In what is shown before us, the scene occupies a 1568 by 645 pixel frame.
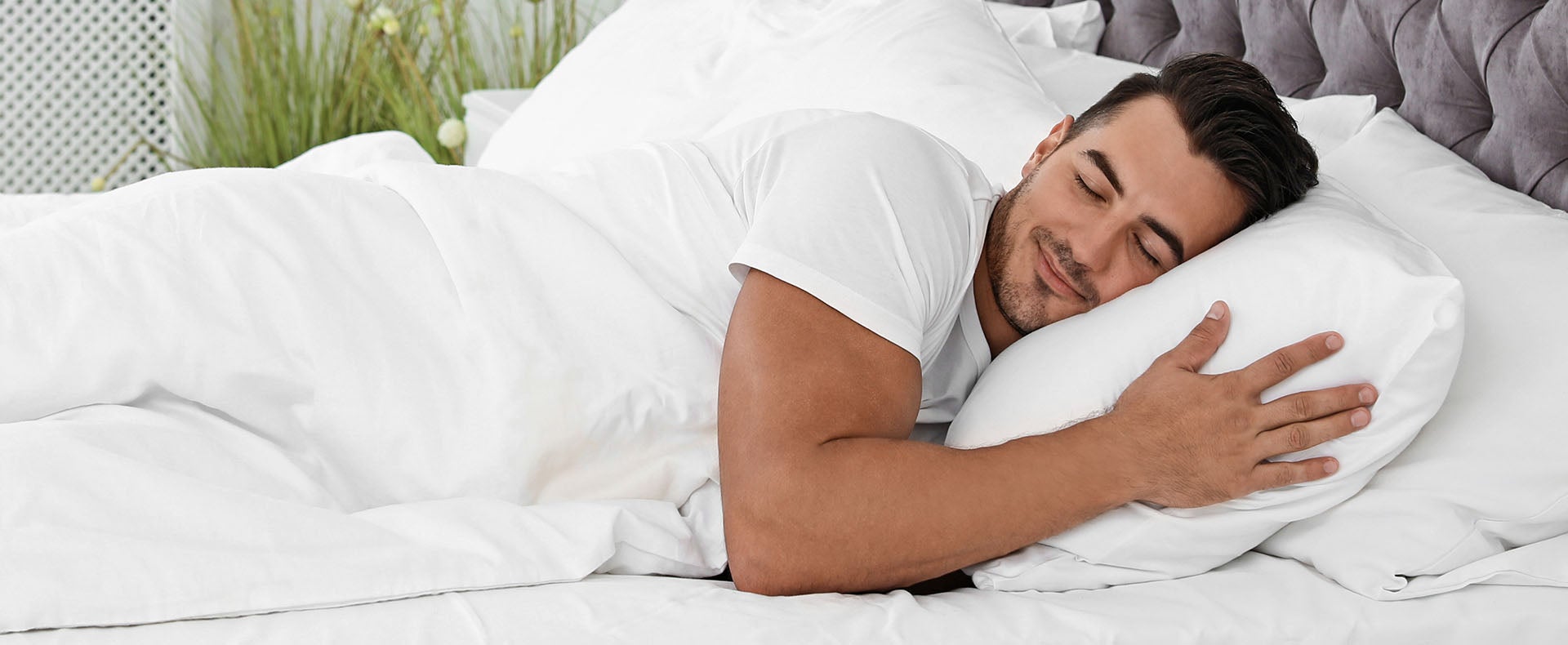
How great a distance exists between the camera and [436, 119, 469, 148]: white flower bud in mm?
2539

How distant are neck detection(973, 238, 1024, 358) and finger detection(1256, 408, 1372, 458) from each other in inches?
13.4

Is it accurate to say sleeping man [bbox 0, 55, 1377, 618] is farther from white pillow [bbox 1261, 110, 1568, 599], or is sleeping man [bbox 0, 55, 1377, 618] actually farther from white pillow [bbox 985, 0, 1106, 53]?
white pillow [bbox 985, 0, 1106, 53]

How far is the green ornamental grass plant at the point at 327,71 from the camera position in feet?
11.0

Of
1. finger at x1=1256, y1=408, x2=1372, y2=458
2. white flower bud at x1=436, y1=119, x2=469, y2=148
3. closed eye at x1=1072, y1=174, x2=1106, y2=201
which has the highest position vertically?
closed eye at x1=1072, y1=174, x2=1106, y2=201

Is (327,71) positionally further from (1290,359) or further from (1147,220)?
(1290,359)

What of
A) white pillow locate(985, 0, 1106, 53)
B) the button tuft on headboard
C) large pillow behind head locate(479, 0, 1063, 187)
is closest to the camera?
the button tuft on headboard

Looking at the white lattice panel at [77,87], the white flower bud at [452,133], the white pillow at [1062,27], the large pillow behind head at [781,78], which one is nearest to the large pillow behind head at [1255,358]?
the large pillow behind head at [781,78]

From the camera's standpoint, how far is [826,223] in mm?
1093

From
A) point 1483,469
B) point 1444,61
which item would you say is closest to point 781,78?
point 1444,61

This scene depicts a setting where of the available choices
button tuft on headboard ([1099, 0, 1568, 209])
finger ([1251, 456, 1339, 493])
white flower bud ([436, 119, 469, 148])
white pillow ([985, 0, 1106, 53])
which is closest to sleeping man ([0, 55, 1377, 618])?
finger ([1251, 456, 1339, 493])

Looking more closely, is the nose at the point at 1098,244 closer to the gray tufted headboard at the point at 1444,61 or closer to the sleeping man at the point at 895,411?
the sleeping man at the point at 895,411

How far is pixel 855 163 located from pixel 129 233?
68 centimetres

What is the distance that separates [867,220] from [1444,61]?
32.6 inches

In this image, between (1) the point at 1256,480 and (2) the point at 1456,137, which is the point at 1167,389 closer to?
(1) the point at 1256,480
